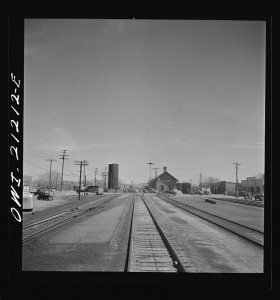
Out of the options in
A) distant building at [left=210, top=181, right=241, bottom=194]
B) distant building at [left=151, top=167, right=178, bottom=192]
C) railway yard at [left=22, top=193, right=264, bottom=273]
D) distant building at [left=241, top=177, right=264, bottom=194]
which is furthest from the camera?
distant building at [left=151, top=167, right=178, bottom=192]

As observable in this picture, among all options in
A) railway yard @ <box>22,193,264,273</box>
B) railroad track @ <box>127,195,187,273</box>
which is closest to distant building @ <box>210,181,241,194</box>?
railway yard @ <box>22,193,264,273</box>

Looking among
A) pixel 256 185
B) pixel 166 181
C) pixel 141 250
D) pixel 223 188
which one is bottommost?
pixel 223 188

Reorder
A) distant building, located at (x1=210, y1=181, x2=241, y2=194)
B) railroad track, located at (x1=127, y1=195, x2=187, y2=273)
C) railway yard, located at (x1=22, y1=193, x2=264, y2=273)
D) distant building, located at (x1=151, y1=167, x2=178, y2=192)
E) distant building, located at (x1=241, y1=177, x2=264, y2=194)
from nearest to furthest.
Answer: railroad track, located at (x1=127, y1=195, x2=187, y2=273)
railway yard, located at (x1=22, y1=193, x2=264, y2=273)
distant building, located at (x1=241, y1=177, x2=264, y2=194)
distant building, located at (x1=210, y1=181, x2=241, y2=194)
distant building, located at (x1=151, y1=167, x2=178, y2=192)

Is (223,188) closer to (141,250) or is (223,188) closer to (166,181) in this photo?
(166,181)

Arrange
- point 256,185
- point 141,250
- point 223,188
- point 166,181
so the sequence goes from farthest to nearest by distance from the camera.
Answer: point 166,181 → point 223,188 → point 256,185 → point 141,250

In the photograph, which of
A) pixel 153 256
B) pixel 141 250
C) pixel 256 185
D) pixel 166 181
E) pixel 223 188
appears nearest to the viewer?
pixel 153 256

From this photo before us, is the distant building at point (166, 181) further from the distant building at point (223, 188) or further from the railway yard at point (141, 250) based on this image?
the railway yard at point (141, 250)

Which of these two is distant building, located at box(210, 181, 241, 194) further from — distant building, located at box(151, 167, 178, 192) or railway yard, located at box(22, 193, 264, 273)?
railway yard, located at box(22, 193, 264, 273)

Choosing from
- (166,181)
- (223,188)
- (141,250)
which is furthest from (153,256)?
(166,181)

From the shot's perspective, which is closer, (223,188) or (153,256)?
(153,256)

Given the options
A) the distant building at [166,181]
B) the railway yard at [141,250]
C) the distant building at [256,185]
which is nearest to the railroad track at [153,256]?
the railway yard at [141,250]

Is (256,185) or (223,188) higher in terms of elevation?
(256,185)
